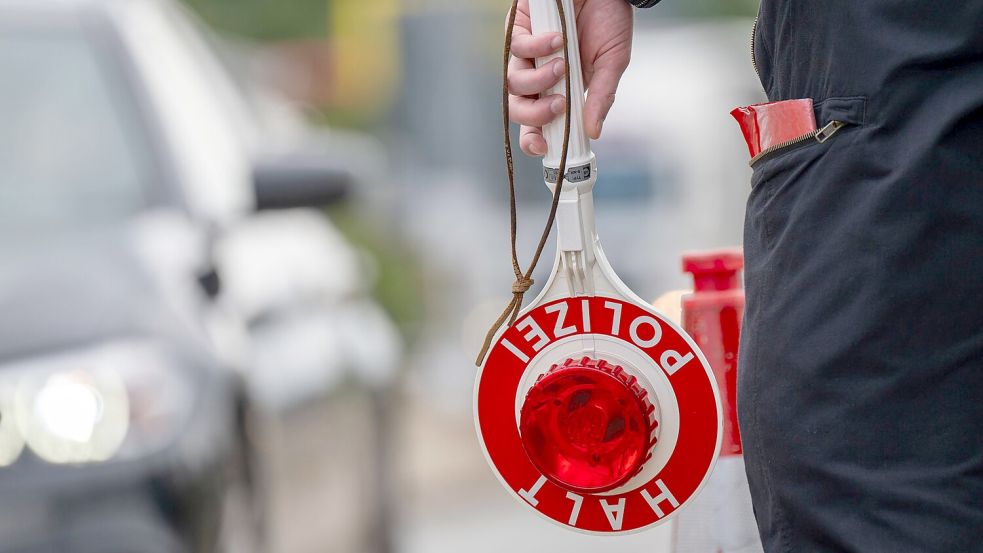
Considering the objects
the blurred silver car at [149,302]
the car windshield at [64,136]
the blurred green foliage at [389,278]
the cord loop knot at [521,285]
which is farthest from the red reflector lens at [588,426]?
the blurred green foliage at [389,278]

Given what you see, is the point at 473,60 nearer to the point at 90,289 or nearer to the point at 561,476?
the point at 90,289

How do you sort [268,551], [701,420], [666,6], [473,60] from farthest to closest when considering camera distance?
[666,6], [473,60], [268,551], [701,420]

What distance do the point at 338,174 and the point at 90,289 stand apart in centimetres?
105

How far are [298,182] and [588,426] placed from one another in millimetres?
2504

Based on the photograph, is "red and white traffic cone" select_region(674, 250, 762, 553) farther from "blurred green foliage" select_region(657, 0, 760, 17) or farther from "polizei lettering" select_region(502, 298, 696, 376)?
"blurred green foliage" select_region(657, 0, 760, 17)

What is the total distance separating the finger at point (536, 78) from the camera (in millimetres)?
1661

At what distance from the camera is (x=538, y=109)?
1.67 meters

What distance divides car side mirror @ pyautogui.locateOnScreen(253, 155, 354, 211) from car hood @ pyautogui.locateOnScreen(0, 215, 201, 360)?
1.66 feet

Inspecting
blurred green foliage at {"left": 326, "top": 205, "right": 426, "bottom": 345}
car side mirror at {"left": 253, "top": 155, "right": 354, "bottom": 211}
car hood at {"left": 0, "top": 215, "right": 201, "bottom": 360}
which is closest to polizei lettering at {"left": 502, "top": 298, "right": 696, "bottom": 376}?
car hood at {"left": 0, "top": 215, "right": 201, "bottom": 360}

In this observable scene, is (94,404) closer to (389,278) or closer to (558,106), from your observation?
(558,106)

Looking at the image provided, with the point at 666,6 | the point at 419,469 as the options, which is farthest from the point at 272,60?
the point at 419,469

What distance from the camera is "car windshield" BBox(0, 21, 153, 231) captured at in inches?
139

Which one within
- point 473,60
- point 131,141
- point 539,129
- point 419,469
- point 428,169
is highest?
point 539,129

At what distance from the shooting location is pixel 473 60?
11.3 m
